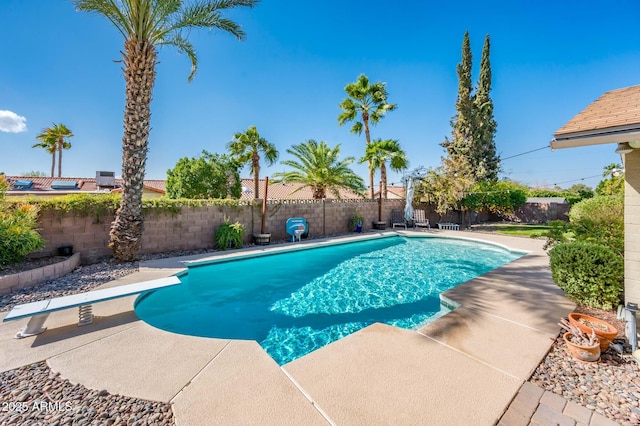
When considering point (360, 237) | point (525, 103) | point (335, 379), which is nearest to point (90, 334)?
point (335, 379)

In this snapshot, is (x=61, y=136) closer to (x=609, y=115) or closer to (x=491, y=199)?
(x=491, y=199)

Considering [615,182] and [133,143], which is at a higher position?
[133,143]

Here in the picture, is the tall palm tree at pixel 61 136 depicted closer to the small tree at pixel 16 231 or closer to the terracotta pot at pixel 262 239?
the small tree at pixel 16 231

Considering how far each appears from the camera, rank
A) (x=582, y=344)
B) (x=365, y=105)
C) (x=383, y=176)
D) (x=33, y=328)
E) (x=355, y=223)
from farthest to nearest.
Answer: (x=365, y=105) → (x=383, y=176) → (x=355, y=223) → (x=33, y=328) → (x=582, y=344)

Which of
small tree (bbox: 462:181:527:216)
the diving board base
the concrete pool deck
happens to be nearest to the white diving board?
the diving board base

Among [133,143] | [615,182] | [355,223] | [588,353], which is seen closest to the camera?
[588,353]

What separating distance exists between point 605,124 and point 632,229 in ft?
5.62

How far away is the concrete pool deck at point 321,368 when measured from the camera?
2473 mm

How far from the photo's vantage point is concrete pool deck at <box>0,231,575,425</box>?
97.3 inches

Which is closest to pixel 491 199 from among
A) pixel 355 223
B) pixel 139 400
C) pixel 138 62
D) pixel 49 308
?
pixel 355 223

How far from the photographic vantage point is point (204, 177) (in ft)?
54.1

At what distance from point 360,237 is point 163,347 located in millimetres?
11651

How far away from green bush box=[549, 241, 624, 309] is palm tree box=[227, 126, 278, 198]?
43.4ft

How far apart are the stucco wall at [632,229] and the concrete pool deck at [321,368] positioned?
1.01 m
